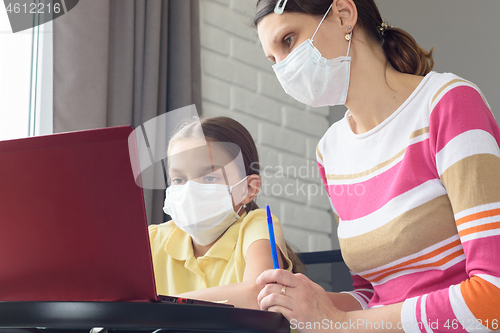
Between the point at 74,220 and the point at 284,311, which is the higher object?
the point at 74,220

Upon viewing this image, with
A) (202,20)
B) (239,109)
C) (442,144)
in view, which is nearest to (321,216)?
(239,109)

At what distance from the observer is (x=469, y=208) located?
2.23ft

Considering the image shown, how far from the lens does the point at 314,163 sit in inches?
88.6

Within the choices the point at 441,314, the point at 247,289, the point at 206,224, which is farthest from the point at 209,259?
the point at 441,314

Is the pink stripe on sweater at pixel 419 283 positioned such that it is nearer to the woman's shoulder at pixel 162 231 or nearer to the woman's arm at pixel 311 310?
the woman's arm at pixel 311 310

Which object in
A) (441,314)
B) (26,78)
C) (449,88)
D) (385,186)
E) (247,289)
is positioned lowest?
(441,314)

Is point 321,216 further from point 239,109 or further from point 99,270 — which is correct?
point 99,270

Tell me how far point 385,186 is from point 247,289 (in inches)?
12.1

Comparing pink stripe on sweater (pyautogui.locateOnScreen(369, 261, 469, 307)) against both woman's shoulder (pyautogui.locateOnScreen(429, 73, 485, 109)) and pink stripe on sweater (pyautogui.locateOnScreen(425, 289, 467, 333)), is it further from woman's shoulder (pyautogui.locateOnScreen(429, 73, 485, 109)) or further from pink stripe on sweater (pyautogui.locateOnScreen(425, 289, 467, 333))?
woman's shoulder (pyautogui.locateOnScreen(429, 73, 485, 109))

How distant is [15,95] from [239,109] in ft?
3.00

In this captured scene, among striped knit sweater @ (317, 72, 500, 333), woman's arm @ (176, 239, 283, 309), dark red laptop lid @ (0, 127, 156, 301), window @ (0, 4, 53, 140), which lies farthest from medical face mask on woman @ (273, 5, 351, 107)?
window @ (0, 4, 53, 140)

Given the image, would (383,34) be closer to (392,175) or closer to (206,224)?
(392,175)

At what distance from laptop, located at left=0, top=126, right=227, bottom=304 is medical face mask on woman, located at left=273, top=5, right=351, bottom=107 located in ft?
1.85

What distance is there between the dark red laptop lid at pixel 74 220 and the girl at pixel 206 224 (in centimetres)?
54
